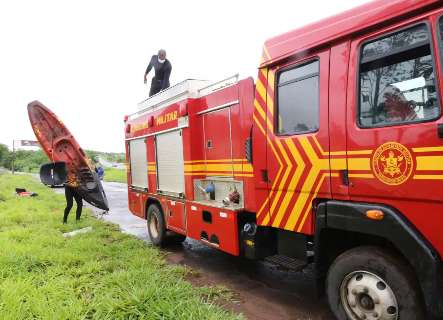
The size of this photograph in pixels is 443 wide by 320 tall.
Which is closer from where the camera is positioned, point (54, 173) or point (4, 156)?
point (54, 173)

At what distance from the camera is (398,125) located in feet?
9.34

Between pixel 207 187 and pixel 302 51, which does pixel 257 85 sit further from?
pixel 207 187

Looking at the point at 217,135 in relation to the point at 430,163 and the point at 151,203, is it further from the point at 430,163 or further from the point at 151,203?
the point at 430,163

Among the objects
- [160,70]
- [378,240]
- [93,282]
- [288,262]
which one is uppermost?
[160,70]

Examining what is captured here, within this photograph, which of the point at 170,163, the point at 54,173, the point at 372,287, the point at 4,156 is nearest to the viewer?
the point at 372,287

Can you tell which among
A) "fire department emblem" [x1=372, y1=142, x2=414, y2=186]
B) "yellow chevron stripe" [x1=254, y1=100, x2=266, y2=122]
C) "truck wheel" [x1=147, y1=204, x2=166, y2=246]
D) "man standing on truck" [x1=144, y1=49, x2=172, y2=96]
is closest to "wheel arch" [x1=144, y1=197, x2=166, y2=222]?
"truck wheel" [x1=147, y1=204, x2=166, y2=246]

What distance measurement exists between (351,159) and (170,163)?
13.1 feet

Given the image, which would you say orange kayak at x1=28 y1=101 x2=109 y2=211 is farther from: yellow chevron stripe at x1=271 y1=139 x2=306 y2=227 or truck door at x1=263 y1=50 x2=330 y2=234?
→ yellow chevron stripe at x1=271 y1=139 x2=306 y2=227

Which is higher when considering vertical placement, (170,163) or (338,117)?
(338,117)

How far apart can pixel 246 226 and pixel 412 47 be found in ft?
9.00

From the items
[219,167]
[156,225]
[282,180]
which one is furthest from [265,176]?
[156,225]

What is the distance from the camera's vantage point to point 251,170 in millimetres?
4738

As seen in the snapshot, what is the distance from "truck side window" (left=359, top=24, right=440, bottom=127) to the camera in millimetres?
2730

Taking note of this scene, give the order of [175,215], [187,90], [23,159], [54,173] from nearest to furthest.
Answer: [187,90] → [175,215] → [54,173] → [23,159]
